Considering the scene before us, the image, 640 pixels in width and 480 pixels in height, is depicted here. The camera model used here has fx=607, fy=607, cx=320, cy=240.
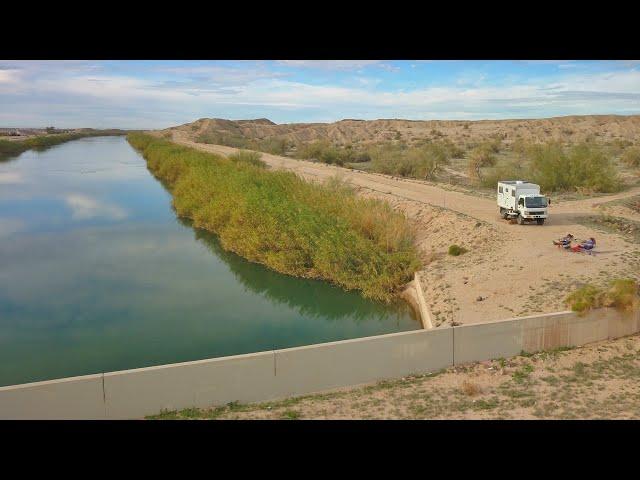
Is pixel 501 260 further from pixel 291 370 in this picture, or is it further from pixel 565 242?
pixel 291 370

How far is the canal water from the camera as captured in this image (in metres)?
14.2

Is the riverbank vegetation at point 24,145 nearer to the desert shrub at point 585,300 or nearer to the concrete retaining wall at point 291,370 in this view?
the concrete retaining wall at point 291,370

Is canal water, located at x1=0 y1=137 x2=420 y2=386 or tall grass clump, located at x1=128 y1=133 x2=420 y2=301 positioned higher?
tall grass clump, located at x1=128 y1=133 x2=420 y2=301

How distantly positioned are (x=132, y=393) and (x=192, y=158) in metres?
41.1

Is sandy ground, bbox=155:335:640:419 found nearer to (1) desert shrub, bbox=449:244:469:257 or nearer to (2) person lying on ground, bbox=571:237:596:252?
(2) person lying on ground, bbox=571:237:596:252

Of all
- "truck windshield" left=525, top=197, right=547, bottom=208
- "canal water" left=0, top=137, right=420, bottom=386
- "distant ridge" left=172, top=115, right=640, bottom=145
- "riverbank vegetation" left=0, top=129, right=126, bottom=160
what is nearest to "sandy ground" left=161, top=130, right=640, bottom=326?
"truck windshield" left=525, top=197, right=547, bottom=208

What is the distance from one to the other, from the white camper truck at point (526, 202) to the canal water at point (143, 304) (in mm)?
6204

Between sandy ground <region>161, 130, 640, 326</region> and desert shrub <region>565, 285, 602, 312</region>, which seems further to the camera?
sandy ground <region>161, 130, 640, 326</region>

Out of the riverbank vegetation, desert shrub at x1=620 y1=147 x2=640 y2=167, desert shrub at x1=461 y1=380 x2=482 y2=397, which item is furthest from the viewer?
the riverbank vegetation

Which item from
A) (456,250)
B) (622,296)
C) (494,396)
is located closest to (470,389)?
(494,396)

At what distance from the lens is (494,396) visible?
989 cm

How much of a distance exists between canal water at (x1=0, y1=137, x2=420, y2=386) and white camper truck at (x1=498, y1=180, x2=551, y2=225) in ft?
20.4

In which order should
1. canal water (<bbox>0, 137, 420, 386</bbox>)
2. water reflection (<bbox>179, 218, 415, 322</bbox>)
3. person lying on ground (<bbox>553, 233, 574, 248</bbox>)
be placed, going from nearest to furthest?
canal water (<bbox>0, 137, 420, 386</bbox>), water reflection (<bbox>179, 218, 415, 322</bbox>), person lying on ground (<bbox>553, 233, 574, 248</bbox>)

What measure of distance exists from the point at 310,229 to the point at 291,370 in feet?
39.1
